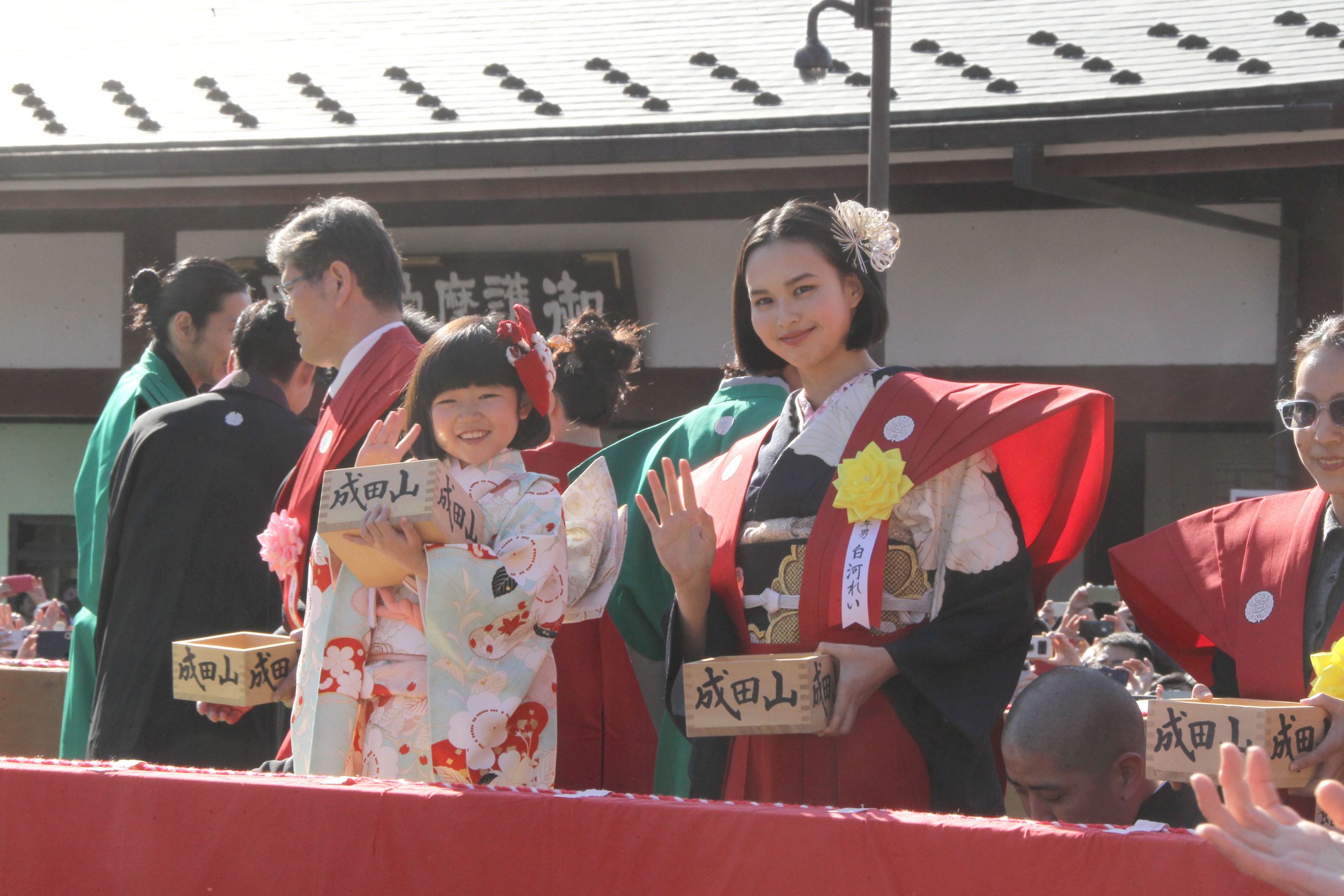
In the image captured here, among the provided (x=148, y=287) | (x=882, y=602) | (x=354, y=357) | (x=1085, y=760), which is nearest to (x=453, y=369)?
(x=354, y=357)

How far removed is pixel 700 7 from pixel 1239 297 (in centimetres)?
337

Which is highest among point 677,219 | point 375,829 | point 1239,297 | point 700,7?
point 700,7

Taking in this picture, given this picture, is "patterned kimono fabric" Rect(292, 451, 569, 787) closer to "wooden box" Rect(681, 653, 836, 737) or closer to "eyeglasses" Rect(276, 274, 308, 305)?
"wooden box" Rect(681, 653, 836, 737)

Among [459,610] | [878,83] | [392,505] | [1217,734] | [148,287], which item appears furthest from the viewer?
[878,83]

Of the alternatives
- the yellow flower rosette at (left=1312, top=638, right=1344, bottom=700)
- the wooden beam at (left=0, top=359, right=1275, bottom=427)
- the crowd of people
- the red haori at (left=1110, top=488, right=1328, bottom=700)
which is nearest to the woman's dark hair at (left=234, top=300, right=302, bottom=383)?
the crowd of people

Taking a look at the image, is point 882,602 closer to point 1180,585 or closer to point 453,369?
point 1180,585

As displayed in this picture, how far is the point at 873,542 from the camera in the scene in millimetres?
2281

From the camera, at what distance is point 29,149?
6812mm

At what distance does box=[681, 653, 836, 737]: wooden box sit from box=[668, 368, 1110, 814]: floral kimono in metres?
0.21

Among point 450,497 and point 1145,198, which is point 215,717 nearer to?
point 450,497

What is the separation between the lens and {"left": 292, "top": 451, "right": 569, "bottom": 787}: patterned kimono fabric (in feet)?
7.65

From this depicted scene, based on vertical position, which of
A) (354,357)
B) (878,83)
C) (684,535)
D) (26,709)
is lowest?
(26,709)

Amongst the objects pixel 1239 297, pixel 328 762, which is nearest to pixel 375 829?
pixel 328 762

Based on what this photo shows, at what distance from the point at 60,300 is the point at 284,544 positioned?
549 cm
